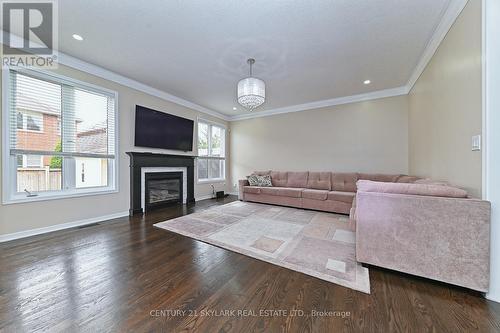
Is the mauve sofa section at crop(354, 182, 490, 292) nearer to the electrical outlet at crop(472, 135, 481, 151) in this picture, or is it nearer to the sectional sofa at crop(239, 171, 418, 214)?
the electrical outlet at crop(472, 135, 481, 151)

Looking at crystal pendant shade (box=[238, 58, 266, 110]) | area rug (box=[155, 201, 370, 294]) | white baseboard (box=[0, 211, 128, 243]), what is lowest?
area rug (box=[155, 201, 370, 294])

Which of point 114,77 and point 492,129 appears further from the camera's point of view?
point 114,77

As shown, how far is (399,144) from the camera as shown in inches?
167

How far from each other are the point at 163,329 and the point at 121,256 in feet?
4.22

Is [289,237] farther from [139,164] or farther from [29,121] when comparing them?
[29,121]

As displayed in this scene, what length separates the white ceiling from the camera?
2061 mm

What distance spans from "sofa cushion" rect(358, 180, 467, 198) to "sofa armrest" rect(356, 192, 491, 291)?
0.24 ft

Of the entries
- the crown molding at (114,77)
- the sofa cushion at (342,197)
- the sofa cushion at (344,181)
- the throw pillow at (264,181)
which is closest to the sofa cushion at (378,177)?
the sofa cushion at (344,181)

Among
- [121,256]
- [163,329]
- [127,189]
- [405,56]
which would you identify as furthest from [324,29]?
[127,189]

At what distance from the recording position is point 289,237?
2.66 metres

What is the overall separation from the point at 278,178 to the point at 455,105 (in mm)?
3815

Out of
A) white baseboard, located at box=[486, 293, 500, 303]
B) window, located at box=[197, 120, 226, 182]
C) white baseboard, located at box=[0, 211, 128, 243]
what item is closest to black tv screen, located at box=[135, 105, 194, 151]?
window, located at box=[197, 120, 226, 182]

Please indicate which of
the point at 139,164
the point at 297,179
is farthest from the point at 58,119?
the point at 297,179

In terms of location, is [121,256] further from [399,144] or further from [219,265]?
[399,144]
